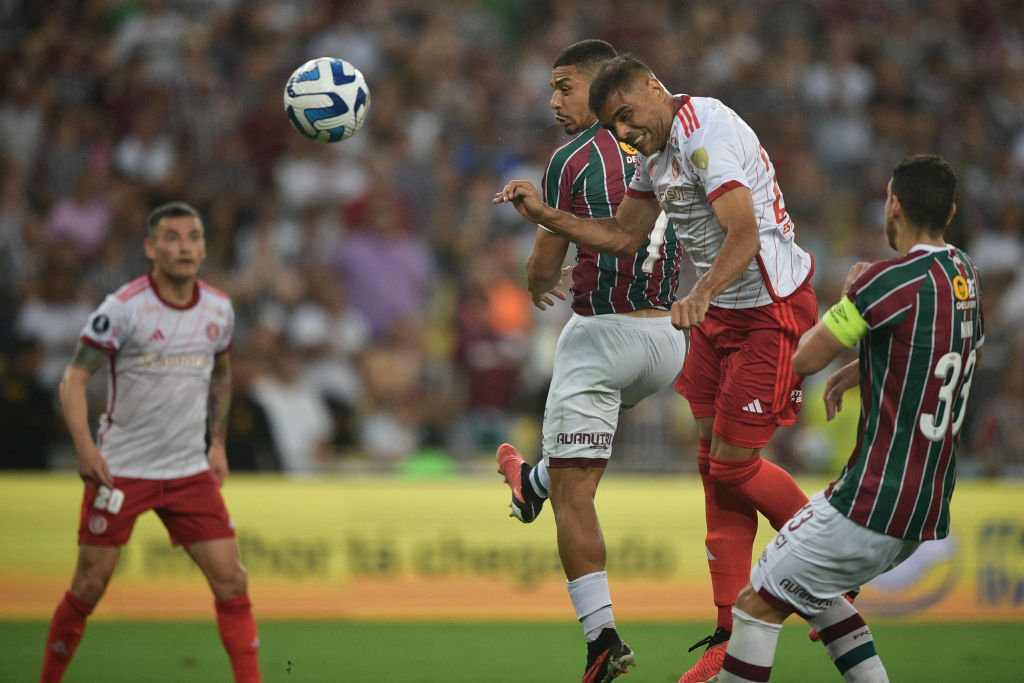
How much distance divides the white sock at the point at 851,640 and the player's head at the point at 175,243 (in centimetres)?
359

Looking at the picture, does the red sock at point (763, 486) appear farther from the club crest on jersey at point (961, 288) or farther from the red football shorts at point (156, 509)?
the red football shorts at point (156, 509)

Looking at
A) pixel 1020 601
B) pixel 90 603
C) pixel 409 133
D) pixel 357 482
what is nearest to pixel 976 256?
pixel 1020 601

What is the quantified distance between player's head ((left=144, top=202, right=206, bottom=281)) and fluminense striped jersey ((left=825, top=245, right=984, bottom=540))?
3.53 m

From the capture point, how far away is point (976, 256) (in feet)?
41.7

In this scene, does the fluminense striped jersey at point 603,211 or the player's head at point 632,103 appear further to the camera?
the fluminense striped jersey at point 603,211

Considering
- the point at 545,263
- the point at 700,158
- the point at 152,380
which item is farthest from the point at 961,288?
the point at 152,380

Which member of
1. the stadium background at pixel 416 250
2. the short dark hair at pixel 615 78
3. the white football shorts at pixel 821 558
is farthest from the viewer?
the stadium background at pixel 416 250

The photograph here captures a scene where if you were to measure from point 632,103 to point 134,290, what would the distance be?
2906 millimetres

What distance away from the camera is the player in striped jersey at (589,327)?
5727 mm

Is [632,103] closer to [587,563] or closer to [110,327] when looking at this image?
[587,563]

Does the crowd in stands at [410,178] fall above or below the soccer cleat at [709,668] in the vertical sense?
above

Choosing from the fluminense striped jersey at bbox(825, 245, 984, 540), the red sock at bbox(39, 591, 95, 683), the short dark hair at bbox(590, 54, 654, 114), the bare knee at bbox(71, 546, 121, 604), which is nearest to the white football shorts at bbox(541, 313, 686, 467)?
the short dark hair at bbox(590, 54, 654, 114)

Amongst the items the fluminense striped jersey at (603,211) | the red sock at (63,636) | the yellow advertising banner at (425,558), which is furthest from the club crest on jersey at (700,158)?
the yellow advertising banner at (425,558)

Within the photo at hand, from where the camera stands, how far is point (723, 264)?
187 inches
